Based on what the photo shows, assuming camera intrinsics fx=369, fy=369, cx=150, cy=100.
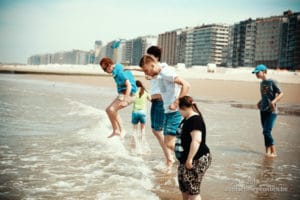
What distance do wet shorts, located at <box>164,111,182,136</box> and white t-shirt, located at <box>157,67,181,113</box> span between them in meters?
0.08

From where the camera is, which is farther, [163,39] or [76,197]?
[163,39]

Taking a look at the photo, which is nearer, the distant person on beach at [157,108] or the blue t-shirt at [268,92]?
the distant person on beach at [157,108]

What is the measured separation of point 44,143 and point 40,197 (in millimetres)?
3162

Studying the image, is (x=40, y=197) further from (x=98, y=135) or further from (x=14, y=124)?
(x=14, y=124)

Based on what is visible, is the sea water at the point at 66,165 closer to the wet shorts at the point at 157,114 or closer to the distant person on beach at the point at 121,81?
the wet shorts at the point at 157,114

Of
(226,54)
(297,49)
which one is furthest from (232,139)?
(226,54)

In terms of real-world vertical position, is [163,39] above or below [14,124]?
above

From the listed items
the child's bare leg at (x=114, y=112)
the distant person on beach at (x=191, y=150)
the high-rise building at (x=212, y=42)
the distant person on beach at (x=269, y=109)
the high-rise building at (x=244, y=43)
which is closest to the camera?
the distant person on beach at (x=191, y=150)

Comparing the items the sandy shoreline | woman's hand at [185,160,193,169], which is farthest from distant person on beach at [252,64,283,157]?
the sandy shoreline

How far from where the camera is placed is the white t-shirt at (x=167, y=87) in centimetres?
476

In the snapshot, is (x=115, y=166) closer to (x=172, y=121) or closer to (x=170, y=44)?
(x=172, y=121)

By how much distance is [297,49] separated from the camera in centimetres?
10169

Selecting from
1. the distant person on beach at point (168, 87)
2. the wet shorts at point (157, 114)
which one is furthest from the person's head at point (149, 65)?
the wet shorts at point (157, 114)

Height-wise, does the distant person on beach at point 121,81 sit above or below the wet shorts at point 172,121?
above
